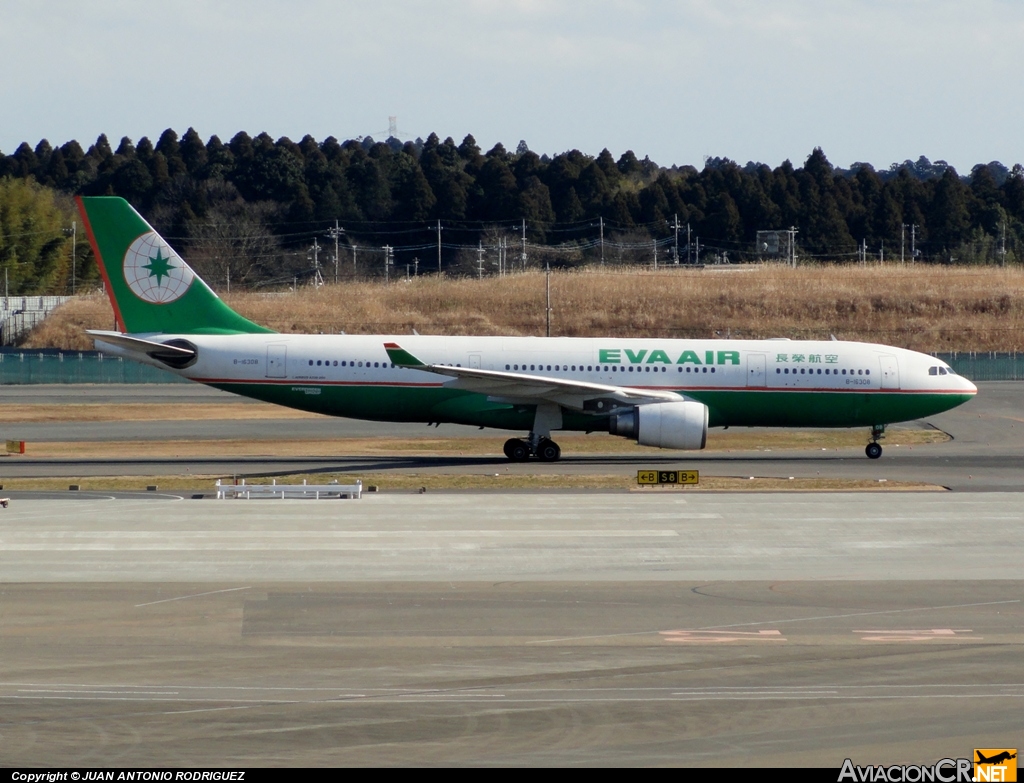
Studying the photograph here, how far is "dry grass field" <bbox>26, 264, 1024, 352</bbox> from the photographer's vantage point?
93500mm

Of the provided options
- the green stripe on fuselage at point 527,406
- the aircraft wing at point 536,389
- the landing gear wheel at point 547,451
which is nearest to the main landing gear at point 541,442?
the landing gear wheel at point 547,451

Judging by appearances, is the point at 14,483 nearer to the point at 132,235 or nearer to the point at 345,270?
the point at 132,235

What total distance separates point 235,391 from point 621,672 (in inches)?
989

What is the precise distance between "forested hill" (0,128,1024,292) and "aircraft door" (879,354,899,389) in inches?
3773

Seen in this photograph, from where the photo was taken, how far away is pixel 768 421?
123 ft

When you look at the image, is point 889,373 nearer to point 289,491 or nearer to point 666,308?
point 289,491

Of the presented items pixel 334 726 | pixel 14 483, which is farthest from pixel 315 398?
pixel 334 726

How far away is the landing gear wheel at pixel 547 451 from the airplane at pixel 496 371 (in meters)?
0.04

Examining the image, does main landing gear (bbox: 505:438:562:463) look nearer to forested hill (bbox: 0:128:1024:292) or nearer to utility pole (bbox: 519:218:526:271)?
utility pole (bbox: 519:218:526:271)

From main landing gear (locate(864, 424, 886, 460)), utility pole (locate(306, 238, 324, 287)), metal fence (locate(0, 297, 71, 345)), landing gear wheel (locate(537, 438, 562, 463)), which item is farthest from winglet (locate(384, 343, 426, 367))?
utility pole (locate(306, 238, 324, 287))

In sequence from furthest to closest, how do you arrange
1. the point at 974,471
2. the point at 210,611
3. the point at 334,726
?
1. the point at 974,471
2. the point at 210,611
3. the point at 334,726

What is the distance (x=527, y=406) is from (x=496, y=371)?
1.43 metres

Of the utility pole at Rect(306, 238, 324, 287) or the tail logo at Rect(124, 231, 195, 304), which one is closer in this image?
the tail logo at Rect(124, 231, 195, 304)

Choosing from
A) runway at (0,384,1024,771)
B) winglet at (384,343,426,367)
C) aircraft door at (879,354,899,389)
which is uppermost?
winglet at (384,343,426,367)
